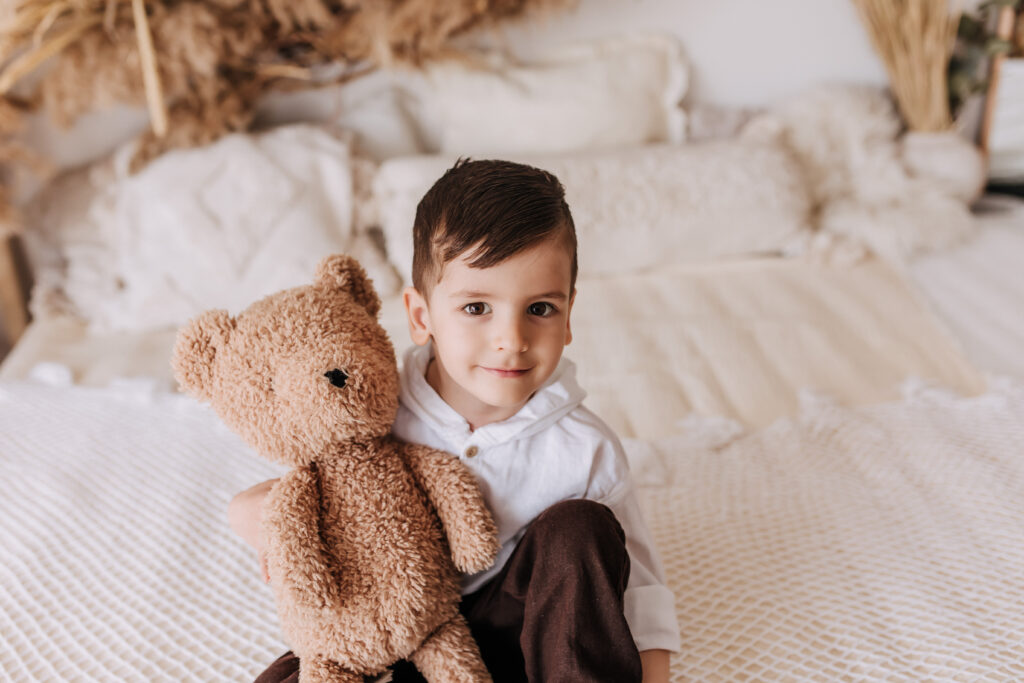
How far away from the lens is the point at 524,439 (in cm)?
75

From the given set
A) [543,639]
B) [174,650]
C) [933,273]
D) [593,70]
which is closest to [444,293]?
[543,639]

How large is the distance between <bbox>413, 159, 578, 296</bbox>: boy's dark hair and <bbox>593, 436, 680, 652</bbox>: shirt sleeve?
193 millimetres

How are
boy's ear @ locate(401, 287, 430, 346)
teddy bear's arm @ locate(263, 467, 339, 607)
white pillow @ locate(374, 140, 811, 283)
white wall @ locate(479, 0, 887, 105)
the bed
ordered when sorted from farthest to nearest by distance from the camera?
white wall @ locate(479, 0, 887, 105)
white pillow @ locate(374, 140, 811, 283)
the bed
boy's ear @ locate(401, 287, 430, 346)
teddy bear's arm @ locate(263, 467, 339, 607)

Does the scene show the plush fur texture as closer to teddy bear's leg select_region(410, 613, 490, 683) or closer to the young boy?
the young boy

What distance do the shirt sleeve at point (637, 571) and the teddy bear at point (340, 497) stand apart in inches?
5.2

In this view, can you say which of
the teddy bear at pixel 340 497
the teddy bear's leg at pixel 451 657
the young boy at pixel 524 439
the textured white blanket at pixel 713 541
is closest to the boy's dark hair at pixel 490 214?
the young boy at pixel 524 439

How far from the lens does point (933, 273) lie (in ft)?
5.46

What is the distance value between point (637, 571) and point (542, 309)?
295 mm

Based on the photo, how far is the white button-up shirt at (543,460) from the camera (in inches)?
29.1

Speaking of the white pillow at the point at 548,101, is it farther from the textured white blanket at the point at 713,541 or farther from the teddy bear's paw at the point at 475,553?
the teddy bear's paw at the point at 475,553

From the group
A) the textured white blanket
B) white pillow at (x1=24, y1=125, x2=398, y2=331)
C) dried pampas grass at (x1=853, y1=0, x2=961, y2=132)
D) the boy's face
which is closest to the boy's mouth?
the boy's face

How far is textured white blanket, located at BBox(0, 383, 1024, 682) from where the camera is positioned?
2.71 feet

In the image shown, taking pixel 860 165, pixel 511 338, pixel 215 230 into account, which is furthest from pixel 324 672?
pixel 860 165

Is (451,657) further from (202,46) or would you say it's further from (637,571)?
(202,46)
